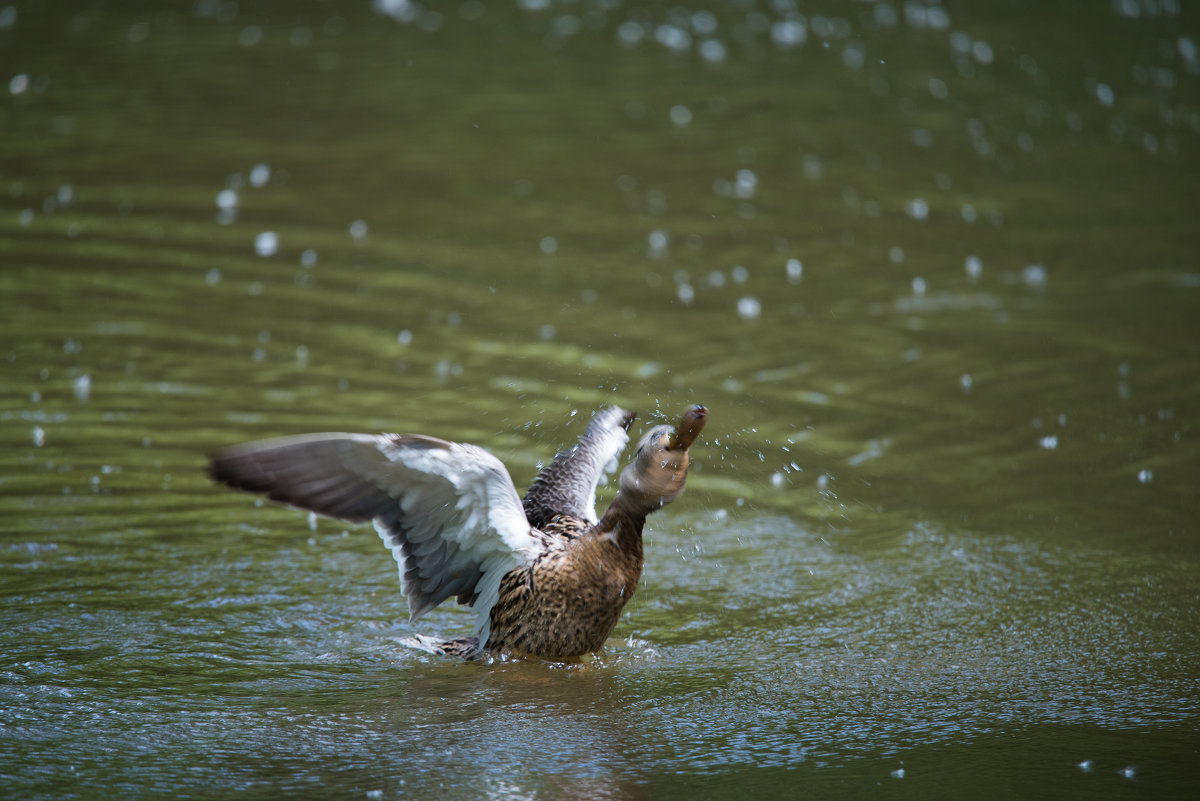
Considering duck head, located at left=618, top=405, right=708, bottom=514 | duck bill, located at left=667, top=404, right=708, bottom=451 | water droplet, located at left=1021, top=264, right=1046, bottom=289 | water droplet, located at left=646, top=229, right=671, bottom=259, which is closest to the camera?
duck bill, located at left=667, top=404, right=708, bottom=451

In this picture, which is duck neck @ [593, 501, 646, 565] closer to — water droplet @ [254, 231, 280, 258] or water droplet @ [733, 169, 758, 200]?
water droplet @ [254, 231, 280, 258]

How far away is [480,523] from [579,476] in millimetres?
934

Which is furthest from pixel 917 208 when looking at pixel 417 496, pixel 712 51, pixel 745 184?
pixel 417 496

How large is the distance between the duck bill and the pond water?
3.16 feet

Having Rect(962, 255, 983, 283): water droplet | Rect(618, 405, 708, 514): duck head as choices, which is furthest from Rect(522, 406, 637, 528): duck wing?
Rect(962, 255, 983, 283): water droplet

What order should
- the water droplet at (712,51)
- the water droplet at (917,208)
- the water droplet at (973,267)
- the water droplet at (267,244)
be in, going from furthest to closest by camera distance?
1. the water droplet at (712,51)
2. the water droplet at (917,208)
3. the water droplet at (267,244)
4. the water droplet at (973,267)

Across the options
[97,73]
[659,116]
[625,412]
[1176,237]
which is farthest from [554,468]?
[97,73]

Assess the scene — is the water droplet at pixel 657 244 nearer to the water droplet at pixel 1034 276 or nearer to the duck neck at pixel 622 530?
the water droplet at pixel 1034 276

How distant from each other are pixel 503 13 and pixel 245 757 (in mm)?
15393

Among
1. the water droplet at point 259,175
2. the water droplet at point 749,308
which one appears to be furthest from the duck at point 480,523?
the water droplet at point 259,175

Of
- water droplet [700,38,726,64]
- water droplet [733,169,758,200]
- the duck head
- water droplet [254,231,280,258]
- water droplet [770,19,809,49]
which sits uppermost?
water droplet [770,19,809,49]

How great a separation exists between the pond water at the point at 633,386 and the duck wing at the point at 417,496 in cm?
38

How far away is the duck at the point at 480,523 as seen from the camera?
4.96 meters

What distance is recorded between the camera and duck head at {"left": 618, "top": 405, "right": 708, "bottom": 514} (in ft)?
16.6
